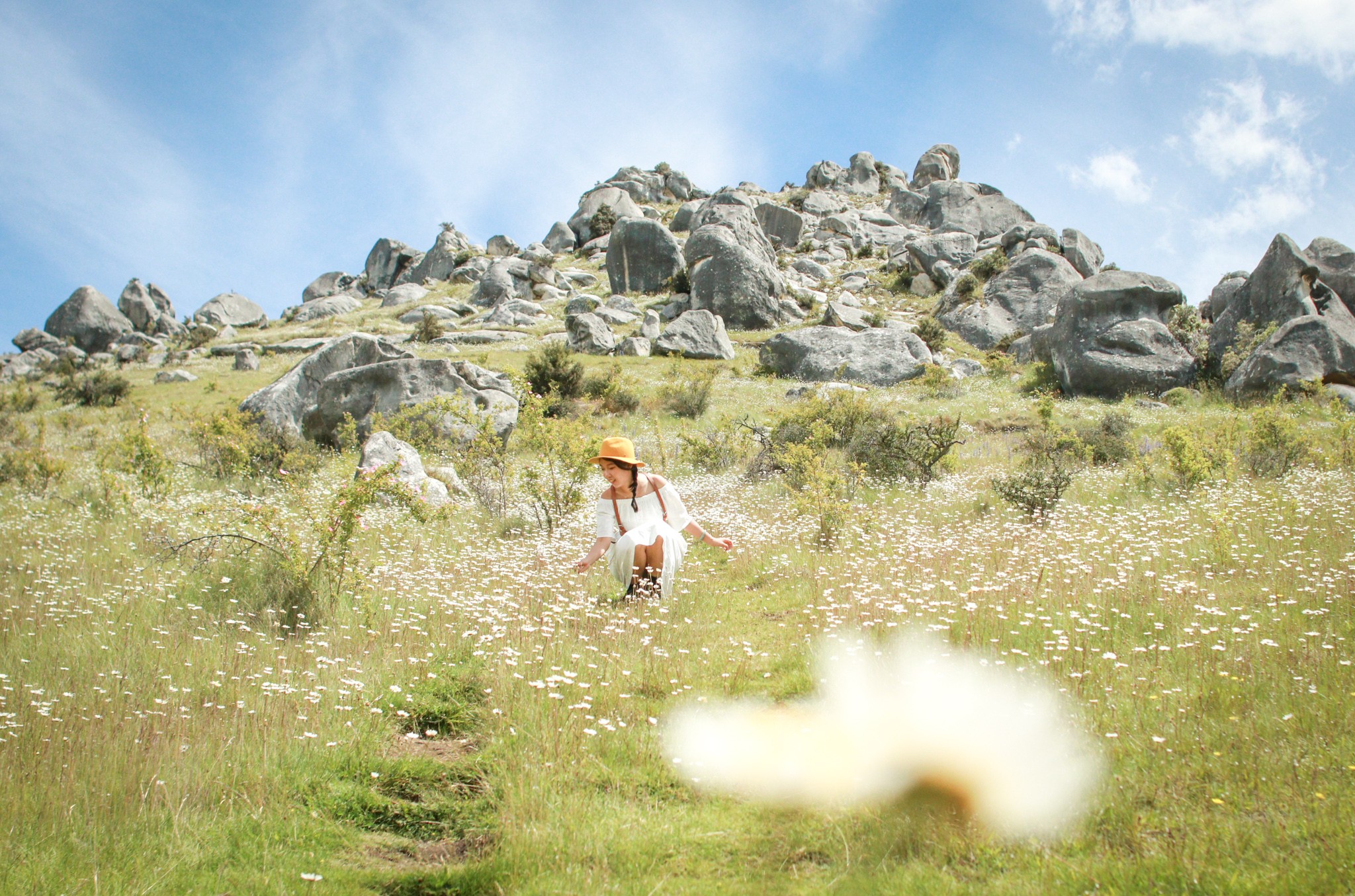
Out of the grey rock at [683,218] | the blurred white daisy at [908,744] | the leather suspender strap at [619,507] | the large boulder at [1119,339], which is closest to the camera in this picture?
the blurred white daisy at [908,744]

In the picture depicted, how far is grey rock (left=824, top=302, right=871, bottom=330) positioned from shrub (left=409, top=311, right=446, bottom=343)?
19812 millimetres

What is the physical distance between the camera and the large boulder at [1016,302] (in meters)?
34.0

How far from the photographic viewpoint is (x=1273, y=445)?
1122 centimetres

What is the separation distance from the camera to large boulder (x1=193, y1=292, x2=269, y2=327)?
60781mm

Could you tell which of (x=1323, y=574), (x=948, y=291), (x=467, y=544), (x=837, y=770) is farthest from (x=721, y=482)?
(x=948, y=291)

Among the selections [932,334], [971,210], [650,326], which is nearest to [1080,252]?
[932,334]

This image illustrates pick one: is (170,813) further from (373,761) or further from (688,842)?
(688,842)

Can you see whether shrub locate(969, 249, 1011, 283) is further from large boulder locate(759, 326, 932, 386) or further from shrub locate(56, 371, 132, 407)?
shrub locate(56, 371, 132, 407)

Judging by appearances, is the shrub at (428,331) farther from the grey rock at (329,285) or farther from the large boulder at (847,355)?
the grey rock at (329,285)

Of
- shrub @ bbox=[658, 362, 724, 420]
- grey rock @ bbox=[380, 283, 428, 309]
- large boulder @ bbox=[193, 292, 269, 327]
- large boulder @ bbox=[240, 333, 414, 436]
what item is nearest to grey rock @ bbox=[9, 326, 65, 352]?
large boulder @ bbox=[193, 292, 269, 327]

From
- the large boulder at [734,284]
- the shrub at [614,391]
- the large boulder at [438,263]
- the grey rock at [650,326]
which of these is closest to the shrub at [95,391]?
the shrub at [614,391]

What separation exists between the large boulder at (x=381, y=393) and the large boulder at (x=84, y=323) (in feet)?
183

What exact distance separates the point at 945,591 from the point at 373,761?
4153 millimetres

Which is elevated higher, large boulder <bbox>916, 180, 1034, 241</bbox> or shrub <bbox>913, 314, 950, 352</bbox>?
large boulder <bbox>916, 180, 1034, 241</bbox>
